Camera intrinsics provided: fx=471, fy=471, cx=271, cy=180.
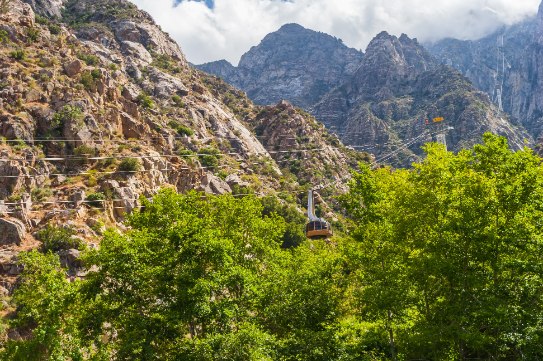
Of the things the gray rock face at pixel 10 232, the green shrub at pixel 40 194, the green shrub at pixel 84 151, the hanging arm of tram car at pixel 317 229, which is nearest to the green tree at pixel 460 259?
the gray rock face at pixel 10 232

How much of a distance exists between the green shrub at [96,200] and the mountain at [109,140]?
0.42 feet

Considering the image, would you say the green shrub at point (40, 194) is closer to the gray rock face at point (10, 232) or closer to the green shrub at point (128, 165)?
the gray rock face at point (10, 232)

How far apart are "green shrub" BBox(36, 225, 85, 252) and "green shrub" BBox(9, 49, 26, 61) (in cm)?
3580

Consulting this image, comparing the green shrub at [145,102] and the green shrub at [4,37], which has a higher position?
the green shrub at [145,102]

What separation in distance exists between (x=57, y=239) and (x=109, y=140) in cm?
2381

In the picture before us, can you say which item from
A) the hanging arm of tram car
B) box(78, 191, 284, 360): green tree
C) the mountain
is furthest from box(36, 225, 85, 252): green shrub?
the hanging arm of tram car

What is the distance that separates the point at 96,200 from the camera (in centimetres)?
5300

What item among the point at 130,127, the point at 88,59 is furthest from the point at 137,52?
the point at 130,127

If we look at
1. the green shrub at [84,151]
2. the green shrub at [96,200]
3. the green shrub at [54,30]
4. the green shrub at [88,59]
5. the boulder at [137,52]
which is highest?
the boulder at [137,52]

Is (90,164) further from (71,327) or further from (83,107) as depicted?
(71,327)

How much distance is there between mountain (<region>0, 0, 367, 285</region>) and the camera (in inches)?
2061

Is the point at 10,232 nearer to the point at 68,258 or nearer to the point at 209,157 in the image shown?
the point at 68,258

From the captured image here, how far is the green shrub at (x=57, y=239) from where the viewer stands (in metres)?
45.7

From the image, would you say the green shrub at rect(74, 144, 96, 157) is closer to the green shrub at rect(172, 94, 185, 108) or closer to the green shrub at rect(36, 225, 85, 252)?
the green shrub at rect(36, 225, 85, 252)
